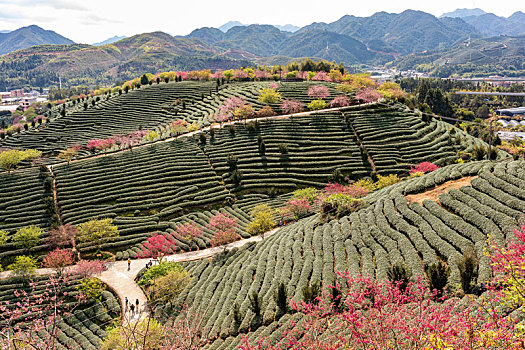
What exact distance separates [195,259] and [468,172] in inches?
1437

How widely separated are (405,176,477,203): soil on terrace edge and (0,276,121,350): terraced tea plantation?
33.0m

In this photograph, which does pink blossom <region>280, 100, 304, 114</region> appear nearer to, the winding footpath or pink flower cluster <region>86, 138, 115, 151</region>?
pink flower cluster <region>86, 138, 115, 151</region>

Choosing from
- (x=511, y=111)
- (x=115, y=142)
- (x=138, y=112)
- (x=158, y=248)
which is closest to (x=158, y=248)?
(x=158, y=248)

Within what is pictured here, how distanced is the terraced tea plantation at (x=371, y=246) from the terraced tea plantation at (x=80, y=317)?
7.83 meters

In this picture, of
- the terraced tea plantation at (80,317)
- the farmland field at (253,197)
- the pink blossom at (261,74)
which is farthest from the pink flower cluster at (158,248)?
the pink blossom at (261,74)

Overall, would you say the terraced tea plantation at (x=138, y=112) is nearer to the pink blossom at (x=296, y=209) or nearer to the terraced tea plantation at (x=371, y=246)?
the pink blossom at (x=296, y=209)

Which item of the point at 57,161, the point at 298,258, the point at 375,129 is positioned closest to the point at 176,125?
the point at 57,161

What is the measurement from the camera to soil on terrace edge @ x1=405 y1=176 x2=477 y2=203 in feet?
112

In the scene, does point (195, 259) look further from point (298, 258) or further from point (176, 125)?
point (176, 125)

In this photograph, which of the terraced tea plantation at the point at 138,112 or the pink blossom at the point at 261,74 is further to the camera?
the pink blossom at the point at 261,74

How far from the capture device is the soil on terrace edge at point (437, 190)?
112 ft

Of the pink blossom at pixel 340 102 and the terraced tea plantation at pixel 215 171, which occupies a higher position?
the pink blossom at pixel 340 102

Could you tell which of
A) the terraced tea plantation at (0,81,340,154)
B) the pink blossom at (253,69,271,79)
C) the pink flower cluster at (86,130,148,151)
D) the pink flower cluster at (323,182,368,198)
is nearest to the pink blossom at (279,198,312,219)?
the pink flower cluster at (323,182,368,198)

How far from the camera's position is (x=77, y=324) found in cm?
3575
